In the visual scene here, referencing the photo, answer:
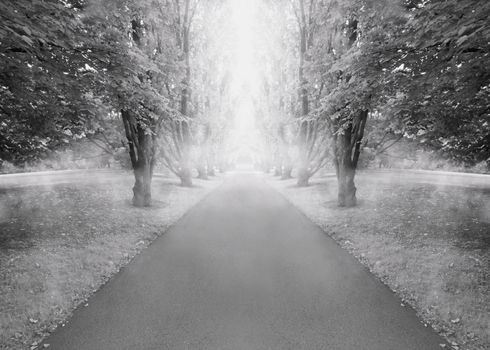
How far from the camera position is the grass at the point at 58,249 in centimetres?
421

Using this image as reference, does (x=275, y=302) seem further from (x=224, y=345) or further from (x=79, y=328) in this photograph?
(x=79, y=328)

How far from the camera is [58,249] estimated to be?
6941 mm

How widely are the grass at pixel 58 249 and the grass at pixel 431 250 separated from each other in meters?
5.23

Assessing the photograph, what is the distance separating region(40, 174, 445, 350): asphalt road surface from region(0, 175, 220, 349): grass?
1.22ft

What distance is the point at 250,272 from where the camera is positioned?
5895 millimetres

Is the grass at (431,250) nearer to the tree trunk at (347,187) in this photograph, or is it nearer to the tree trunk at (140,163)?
the tree trunk at (347,187)

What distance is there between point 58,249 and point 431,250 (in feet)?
28.2

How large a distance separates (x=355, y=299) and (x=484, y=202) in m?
11.6

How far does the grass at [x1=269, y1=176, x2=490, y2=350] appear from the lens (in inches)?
164

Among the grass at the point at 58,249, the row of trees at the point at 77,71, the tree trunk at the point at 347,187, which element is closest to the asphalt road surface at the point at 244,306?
the grass at the point at 58,249

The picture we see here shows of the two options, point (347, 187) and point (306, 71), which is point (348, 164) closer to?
point (347, 187)

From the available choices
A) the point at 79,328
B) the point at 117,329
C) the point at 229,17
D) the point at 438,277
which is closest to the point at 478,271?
the point at 438,277

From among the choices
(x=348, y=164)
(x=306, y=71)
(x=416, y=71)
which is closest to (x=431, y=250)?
(x=416, y=71)

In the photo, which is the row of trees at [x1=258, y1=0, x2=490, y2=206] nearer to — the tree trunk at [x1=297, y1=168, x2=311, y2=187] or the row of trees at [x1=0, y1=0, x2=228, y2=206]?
the row of trees at [x1=0, y1=0, x2=228, y2=206]
